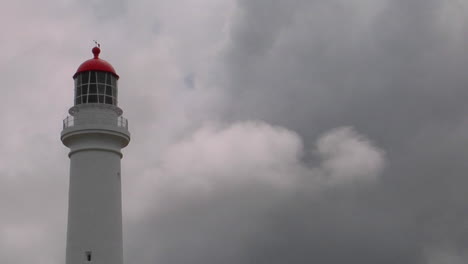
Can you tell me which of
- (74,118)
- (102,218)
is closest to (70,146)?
(74,118)

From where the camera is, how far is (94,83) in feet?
156

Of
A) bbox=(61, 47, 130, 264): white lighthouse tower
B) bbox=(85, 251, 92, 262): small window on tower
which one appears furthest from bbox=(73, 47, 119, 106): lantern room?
bbox=(85, 251, 92, 262): small window on tower

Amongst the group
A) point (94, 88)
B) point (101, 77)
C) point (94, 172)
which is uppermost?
point (101, 77)

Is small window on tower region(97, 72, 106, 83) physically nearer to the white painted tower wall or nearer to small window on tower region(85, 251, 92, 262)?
the white painted tower wall

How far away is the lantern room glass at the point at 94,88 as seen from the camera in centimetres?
4747

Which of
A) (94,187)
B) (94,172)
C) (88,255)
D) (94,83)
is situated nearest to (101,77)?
(94,83)

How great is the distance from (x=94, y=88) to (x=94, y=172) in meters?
5.06

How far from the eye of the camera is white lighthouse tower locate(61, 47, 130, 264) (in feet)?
146

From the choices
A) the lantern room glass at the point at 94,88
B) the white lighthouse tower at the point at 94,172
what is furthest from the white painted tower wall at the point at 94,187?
the lantern room glass at the point at 94,88

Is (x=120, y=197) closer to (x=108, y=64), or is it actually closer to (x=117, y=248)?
(x=117, y=248)

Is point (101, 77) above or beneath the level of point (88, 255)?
above

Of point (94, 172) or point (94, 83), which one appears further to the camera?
point (94, 83)

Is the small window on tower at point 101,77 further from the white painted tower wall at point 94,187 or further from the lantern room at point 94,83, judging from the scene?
the white painted tower wall at point 94,187

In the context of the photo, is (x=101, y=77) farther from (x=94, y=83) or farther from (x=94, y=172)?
(x=94, y=172)
